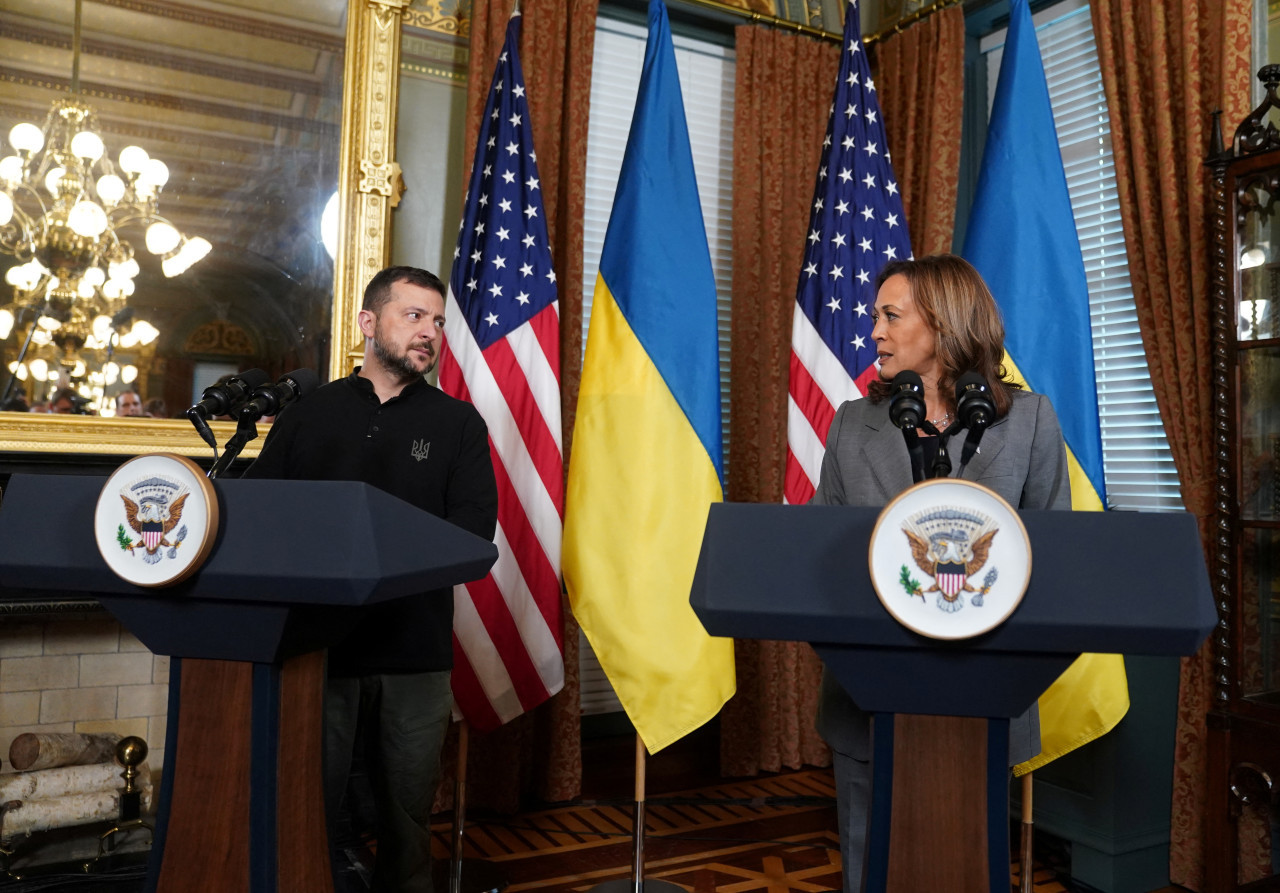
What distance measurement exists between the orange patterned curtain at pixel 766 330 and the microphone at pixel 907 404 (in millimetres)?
2631

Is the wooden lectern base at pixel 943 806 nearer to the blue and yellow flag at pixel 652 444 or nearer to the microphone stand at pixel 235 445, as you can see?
the microphone stand at pixel 235 445

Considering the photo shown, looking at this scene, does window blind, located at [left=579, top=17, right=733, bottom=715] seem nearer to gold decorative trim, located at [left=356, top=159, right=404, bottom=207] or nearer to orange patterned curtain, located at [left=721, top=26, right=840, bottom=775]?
orange patterned curtain, located at [left=721, top=26, right=840, bottom=775]

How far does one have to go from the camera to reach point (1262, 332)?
271 centimetres

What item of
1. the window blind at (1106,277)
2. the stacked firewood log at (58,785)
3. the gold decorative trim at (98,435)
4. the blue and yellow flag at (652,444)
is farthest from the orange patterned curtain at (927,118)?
the stacked firewood log at (58,785)

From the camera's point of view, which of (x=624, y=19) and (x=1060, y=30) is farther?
(x=624, y=19)

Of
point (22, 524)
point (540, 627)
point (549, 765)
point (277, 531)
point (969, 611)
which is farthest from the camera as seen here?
point (549, 765)

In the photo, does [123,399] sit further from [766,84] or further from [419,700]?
[766,84]

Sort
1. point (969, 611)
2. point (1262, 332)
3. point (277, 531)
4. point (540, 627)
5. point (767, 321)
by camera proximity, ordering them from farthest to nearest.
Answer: point (767, 321) < point (540, 627) < point (1262, 332) < point (277, 531) < point (969, 611)

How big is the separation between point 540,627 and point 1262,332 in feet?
7.01

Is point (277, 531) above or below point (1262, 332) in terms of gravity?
below

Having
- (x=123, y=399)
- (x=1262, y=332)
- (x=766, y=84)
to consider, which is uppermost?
(x=766, y=84)

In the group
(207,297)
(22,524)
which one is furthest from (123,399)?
(22,524)

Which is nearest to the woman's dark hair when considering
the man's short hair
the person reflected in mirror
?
the man's short hair

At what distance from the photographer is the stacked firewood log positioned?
2873 millimetres
